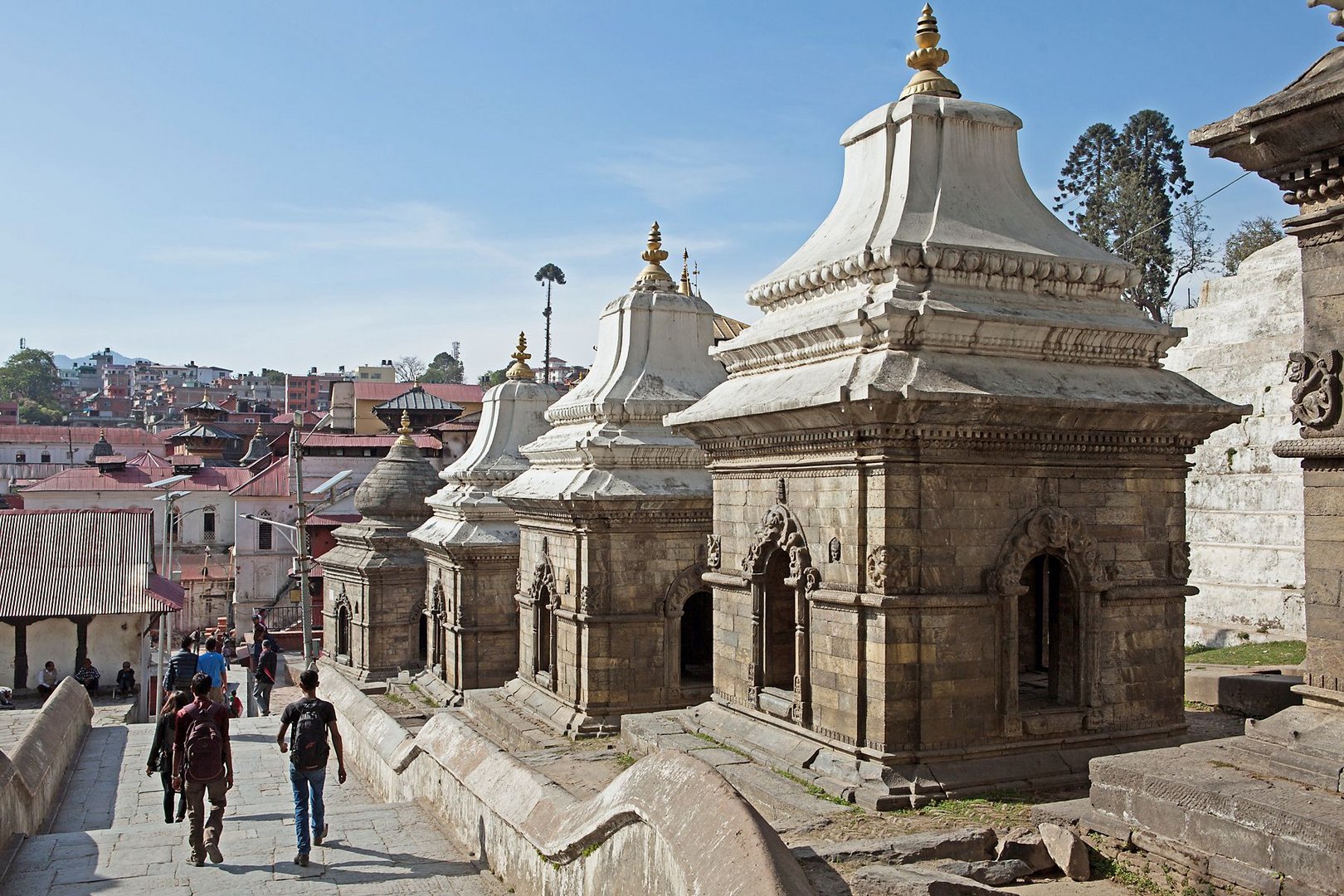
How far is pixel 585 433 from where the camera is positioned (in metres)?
14.9

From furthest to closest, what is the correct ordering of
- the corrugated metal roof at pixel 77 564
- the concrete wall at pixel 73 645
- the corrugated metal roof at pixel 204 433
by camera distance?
the corrugated metal roof at pixel 204 433
the corrugated metal roof at pixel 77 564
the concrete wall at pixel 73 645

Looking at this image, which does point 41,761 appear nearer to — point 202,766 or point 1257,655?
point 202,766

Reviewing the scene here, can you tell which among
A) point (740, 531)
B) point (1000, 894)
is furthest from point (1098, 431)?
point (1000, 894)

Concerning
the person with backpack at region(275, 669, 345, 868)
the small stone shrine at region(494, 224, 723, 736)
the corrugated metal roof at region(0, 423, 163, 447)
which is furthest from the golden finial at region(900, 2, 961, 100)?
the corrugated metal roof at region(0, 423, 163, 447)

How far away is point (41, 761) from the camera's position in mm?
13078

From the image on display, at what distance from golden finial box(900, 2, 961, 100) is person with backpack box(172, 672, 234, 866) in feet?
26.0

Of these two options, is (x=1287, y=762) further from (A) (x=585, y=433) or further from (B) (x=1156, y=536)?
(A) (x=585, y=433)

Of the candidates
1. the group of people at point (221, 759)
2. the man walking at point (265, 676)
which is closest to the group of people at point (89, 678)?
the man walking at point (265, 676)

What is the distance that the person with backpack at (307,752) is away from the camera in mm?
9203

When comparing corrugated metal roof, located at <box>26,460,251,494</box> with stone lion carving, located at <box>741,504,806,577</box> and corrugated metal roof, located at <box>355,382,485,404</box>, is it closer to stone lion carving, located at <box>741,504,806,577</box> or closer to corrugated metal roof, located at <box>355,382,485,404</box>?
corrugated metal roof, located at <box>355,382,485,404</box>

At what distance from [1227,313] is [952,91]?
12142mm

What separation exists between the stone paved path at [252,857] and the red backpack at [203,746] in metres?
0.75

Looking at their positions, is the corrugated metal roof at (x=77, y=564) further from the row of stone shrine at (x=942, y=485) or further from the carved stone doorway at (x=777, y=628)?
the row of stone shrine at (x=942, y=485)

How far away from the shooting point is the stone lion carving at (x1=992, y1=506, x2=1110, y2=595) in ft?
30.0
